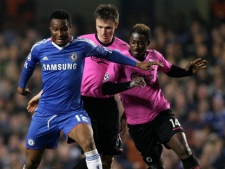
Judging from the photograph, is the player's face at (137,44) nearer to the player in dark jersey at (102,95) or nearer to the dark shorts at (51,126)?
the player in dark jersey at (102,95)

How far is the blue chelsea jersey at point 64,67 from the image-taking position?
7.71 m

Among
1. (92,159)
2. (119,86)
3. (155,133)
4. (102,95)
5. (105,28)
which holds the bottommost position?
(92,159)

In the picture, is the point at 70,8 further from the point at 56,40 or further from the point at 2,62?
the point at 56,40

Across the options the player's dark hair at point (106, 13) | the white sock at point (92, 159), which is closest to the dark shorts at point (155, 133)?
the white sock at point (92, 159)

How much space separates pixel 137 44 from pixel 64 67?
88 cm

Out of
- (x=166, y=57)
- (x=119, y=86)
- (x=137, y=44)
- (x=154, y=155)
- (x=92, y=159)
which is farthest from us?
(x=166, y=57)

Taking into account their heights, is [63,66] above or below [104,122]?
above

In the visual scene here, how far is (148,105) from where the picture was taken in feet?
A: 27.0

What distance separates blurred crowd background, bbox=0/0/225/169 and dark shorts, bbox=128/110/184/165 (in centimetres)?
288

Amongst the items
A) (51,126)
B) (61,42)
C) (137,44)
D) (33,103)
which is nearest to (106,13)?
(137,44)

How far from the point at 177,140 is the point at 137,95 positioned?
68 centimetres

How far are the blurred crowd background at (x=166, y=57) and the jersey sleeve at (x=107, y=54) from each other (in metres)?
3.83

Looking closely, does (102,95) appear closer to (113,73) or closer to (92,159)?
(113,73)

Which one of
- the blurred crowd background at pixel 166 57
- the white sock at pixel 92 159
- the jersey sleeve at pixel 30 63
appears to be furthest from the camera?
the blurred crowd background at pixel 166 57
